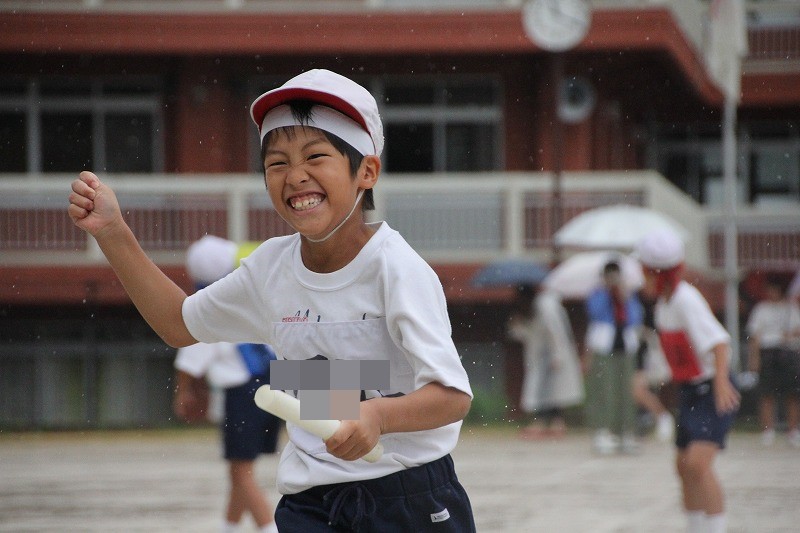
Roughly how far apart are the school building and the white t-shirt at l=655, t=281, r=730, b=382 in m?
12.1

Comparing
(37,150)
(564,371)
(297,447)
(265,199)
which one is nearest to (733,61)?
(564,371)

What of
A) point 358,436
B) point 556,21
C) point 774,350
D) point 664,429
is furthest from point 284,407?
point 556,21

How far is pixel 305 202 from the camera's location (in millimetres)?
3113

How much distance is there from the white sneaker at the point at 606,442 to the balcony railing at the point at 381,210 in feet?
21.4

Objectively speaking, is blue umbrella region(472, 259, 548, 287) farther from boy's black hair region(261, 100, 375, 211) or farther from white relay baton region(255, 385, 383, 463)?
white relay baton region(255, 385, 383, 463)

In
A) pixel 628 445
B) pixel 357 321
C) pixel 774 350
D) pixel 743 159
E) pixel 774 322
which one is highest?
pixel 743 159

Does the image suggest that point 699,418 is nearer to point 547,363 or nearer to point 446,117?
point 547,363

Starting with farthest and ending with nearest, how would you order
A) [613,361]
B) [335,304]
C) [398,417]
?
1. [613,361]
2. [335,304]
3. [398,417]

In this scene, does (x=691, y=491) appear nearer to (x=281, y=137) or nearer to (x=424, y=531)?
(x=424, y=531)

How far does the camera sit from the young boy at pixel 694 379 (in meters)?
6.99

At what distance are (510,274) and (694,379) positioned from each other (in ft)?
35.8

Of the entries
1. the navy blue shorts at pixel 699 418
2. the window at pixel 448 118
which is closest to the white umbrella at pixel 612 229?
the window at pixel 448 118

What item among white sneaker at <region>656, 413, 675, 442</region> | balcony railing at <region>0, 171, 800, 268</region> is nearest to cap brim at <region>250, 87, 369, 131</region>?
white sneaker at <region>656, 413, 675, 442</region>

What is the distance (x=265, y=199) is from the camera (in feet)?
69.4
